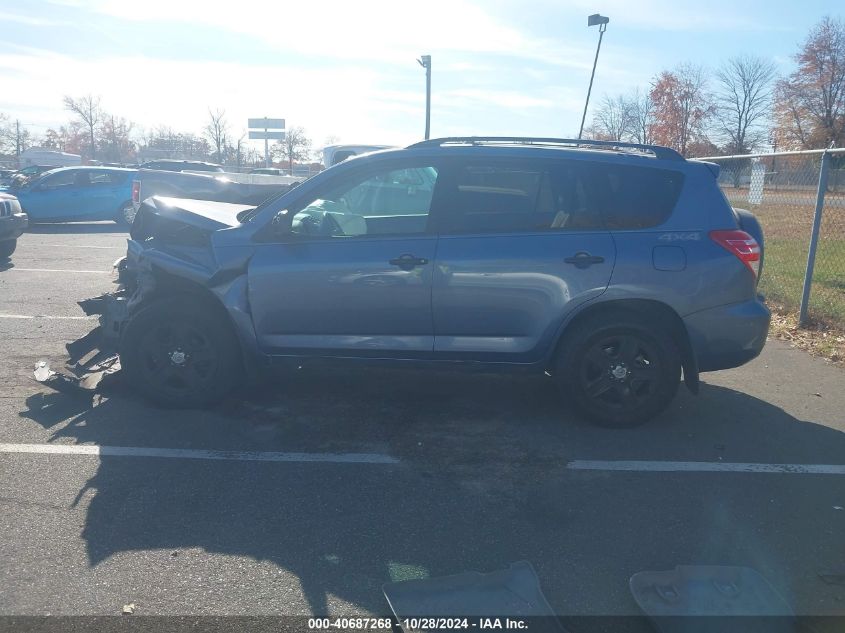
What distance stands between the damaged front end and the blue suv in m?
0.03

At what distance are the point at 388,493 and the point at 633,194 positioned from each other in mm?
2669

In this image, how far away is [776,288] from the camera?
32.2 ft

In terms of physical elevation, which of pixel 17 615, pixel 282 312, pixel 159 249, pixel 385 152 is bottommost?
pixel 17 615

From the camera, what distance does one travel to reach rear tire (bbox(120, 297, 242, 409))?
546 centimetres

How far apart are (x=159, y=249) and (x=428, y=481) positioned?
271 cm

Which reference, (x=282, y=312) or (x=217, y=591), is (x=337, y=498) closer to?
(x=217, y=591)

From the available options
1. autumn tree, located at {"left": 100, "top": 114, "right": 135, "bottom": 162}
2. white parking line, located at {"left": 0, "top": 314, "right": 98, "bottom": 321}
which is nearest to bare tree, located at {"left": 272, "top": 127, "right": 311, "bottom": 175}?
autumn tree, located at {"left": 100, "top": 114, "right": 135, "bottom": 162}

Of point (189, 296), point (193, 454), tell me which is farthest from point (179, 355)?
point (193, 454)

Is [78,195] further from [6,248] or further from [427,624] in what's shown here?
[427,624]

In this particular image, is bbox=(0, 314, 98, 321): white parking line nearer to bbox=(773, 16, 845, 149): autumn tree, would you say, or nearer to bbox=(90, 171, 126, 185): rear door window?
bbox=(90, 171, 126, 185): rear door window

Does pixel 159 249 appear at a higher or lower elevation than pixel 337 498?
higher

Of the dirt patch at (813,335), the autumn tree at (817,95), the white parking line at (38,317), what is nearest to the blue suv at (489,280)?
the dirt patch at (813,335)

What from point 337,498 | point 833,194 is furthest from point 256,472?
point 833,194

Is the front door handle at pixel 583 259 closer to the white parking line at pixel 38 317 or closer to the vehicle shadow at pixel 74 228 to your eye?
the white parking line at pixel 38 317
